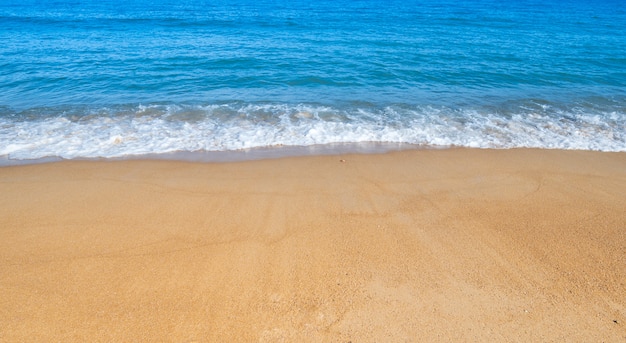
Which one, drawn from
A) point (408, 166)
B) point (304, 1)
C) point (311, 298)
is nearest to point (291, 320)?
point (311, 298)

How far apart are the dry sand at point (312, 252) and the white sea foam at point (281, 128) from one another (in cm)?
102

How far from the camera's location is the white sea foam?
7.66 meters

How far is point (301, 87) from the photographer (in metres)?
12.0

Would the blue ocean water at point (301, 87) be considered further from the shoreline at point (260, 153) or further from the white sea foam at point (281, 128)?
the shoreline at point (260, 153)

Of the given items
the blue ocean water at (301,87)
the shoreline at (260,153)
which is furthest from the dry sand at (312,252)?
the blue ocean water at (301,87)

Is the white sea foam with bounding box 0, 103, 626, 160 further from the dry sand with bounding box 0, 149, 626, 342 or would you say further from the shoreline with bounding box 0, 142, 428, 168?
A: the dry sand with bounding box 0, 149, 626, 342

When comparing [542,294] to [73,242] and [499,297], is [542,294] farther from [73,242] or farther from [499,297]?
[73,242]

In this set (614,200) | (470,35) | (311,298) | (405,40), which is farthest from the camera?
(470,35)

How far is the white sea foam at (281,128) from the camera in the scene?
7.66m

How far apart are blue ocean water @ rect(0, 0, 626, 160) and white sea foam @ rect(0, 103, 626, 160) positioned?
43mm

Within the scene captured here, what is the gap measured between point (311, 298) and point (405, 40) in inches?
712

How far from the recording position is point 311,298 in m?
3.83

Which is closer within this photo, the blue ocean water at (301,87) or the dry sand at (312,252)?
the dry sand at (312,252)

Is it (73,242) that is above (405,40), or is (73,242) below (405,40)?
below
